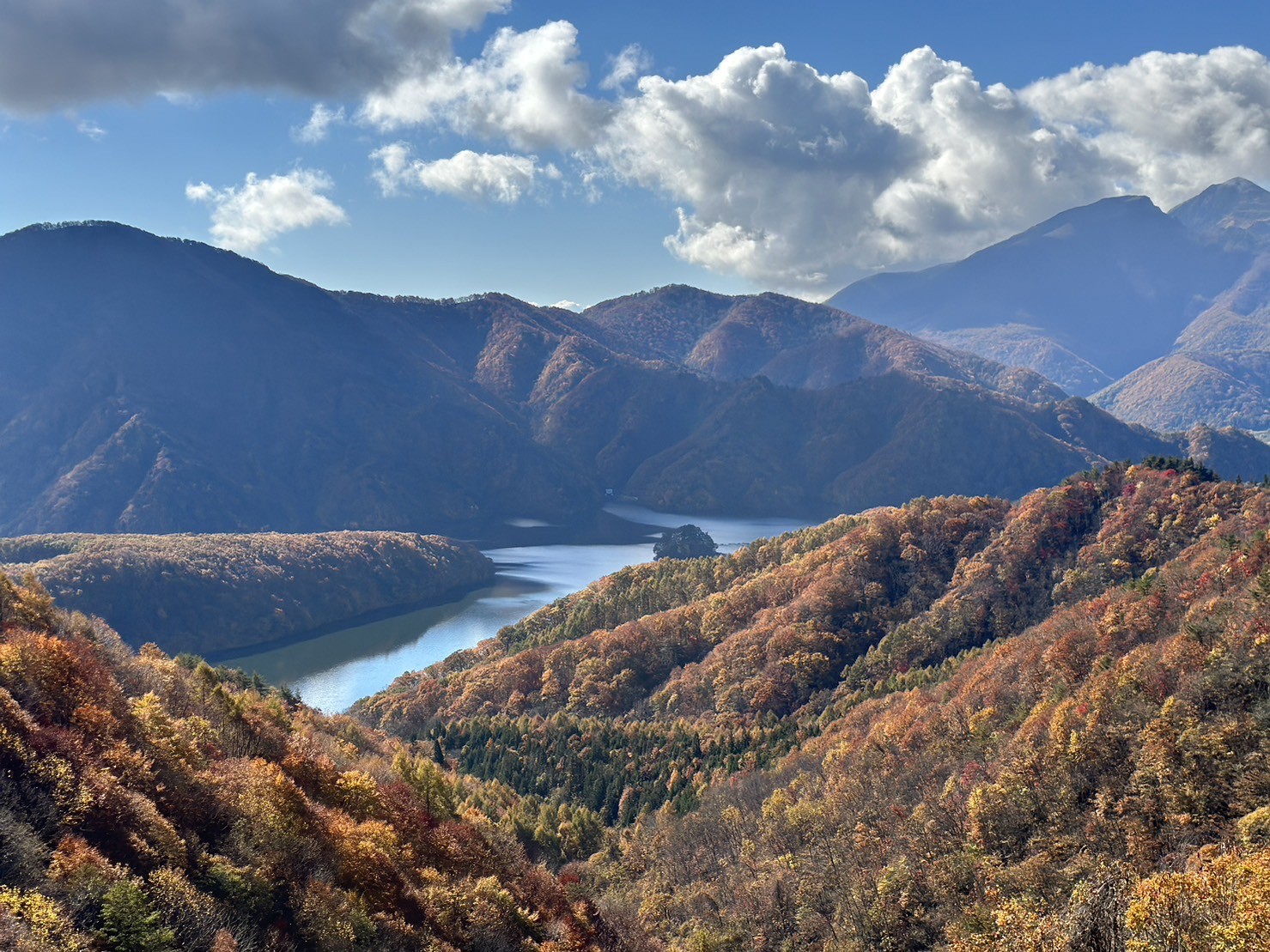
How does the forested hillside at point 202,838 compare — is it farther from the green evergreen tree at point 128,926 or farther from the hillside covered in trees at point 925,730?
the hillside covered in trees at point 925,730

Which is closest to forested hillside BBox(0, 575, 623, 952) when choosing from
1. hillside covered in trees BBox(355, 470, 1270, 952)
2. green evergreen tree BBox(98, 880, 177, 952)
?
green evergreen tree BBox(98, 880, 177, 952)

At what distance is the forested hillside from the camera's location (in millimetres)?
28172

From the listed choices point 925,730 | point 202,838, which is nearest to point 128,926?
point 202,838

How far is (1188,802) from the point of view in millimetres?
40375

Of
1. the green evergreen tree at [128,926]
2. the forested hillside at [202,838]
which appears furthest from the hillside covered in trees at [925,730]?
the green evergreen tree at [128,926]

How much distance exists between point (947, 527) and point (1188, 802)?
78.7 m

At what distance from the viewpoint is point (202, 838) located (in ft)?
120

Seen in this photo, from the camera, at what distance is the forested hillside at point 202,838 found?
2817 cm

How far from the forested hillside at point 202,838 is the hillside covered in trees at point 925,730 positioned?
12.8 m

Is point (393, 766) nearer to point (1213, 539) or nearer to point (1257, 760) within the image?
point (1257, 760)

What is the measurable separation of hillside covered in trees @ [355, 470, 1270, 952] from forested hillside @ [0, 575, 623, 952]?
42.0ft

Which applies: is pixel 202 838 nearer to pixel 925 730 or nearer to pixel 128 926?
pixel 128 926

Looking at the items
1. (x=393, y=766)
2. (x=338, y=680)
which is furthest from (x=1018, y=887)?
(x=338, y=680)

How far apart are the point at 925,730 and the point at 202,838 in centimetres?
4718
